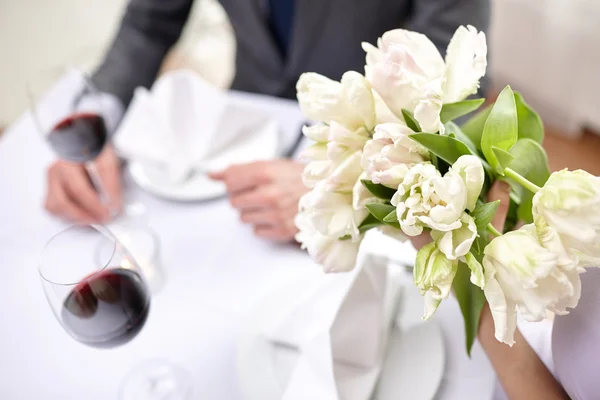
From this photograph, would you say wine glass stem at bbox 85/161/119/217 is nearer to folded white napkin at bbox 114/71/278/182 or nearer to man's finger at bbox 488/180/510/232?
folded white napkin at bbox 114/71/278/182

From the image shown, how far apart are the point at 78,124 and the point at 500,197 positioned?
2.20 ft

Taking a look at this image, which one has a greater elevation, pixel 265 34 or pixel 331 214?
pixel 331 214

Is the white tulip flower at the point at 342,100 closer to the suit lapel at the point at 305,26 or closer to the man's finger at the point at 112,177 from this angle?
the man's finger at the point at 112,177

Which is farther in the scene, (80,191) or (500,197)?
(80,191)

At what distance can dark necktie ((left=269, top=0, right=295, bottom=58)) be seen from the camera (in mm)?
1218

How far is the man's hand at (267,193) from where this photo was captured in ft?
2.71

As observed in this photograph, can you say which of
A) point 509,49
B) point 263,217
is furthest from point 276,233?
point 509,49

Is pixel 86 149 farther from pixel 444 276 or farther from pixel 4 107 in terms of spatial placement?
pixel 4 107

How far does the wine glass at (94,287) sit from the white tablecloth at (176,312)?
0.06 meters

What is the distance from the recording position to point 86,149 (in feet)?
2.90

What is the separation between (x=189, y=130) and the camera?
964 mm

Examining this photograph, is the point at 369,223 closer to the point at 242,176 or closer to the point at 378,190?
the point at 378,190

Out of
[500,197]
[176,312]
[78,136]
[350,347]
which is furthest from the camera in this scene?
[78,136]

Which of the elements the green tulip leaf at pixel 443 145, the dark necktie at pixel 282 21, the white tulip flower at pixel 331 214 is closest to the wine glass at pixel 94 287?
the white tulip flower at pixel 331 214
